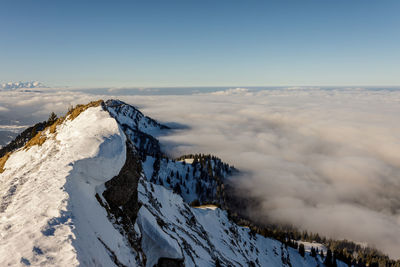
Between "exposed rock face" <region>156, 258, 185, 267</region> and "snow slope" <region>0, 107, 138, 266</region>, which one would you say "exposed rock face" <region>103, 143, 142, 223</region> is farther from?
"exposed rock face" <region>156, 258, 185, 267</region>

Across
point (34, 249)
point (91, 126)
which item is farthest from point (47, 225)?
point (91, 126)

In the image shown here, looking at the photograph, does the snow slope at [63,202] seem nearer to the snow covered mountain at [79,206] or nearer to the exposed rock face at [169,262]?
the snow covered mountain at [79,206]

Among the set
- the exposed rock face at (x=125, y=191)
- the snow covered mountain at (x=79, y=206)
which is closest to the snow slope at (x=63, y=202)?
the snow covered mountain at (x=79, y=206)

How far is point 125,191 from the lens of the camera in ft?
86.4

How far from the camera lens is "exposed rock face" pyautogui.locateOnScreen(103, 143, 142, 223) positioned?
23847 millimetres

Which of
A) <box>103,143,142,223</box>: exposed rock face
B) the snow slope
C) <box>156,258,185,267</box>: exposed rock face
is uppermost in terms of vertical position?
the snow slope

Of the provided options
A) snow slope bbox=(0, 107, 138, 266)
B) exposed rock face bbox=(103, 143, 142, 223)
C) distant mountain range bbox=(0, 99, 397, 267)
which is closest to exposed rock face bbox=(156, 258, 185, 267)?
distant mountain range bbox=(0, 99, 397, 267)

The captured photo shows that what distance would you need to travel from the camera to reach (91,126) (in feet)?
100

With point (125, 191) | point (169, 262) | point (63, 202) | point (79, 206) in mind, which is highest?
point (63, 202)

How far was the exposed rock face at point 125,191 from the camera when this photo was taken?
23.8 meters

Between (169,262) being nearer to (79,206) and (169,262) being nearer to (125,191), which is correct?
(125,191)

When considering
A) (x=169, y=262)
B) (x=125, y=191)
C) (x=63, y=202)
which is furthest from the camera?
(x=169, y=262)

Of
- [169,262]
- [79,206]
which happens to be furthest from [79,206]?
[169,262]

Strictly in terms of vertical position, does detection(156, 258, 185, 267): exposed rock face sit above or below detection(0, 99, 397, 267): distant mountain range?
below
